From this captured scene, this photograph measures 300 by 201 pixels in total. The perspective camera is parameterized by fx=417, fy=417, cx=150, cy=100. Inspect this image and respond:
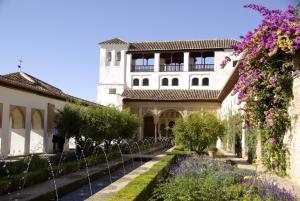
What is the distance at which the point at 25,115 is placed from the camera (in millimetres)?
21031

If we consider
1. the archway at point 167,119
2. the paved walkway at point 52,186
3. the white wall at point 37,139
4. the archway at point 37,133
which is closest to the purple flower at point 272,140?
the paved walkway at point 52,186

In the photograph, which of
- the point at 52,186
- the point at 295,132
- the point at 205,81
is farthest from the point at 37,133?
the point at 205,81

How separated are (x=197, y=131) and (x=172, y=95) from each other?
19917 millimetres

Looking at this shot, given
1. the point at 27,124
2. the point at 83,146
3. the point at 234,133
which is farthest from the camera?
the point at 234,133

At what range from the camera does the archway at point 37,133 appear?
23.5m

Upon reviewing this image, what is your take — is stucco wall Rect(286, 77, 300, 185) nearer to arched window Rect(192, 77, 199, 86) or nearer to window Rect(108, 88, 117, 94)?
arched window Rect(192, 77, 199, 86)

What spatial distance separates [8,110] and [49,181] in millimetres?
9638

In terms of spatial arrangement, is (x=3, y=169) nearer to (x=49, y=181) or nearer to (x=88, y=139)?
(x=49, y=181)

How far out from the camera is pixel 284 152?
35.7 feet

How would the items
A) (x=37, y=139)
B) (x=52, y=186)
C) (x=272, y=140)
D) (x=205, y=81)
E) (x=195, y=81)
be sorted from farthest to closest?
(x=195, y=81) < (x=205, y=81) < (x=37, y=139) < (x=272, y=140) < (x=52, y=186)

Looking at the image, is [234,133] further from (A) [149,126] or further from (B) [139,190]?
(A) [149,126]

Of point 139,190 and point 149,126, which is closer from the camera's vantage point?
point 139,190

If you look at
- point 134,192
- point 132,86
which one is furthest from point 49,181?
point 132,86

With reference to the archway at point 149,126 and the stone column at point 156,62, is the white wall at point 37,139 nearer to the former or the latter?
the archway at point 149,126
